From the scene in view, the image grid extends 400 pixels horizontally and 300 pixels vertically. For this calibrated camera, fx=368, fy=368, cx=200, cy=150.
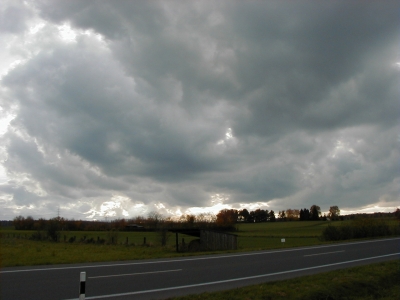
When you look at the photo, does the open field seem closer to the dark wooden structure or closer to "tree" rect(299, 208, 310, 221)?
the dark wooden structure

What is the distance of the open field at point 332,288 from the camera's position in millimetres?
9844

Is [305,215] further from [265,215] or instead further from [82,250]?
[82,250]

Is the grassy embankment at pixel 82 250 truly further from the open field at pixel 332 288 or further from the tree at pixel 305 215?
the tree at pixel 305 215

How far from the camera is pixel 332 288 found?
1126cm

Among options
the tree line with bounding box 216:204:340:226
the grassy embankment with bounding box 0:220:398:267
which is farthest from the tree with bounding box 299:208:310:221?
the grassy embankment with bounding box 0:220:398:267

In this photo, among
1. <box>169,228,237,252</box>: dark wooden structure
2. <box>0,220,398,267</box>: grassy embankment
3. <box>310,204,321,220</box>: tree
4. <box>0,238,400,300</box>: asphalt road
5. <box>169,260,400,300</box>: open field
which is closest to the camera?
<box>169,260,400,300</box>: open field

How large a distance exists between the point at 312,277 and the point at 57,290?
814cm

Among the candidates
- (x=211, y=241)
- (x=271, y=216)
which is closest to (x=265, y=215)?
(x=271, y=216)

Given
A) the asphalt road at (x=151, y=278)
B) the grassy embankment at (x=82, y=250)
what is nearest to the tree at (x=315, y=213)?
the grassy embankment at (x=82, y=250)

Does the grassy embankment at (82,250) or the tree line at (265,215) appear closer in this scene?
the grassy embankment at (82,250)

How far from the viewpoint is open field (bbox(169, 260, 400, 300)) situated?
984 cm

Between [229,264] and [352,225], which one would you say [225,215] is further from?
[229,264]

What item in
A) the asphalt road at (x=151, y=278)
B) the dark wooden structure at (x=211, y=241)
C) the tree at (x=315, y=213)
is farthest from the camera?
the tree at (x=315, y=213)

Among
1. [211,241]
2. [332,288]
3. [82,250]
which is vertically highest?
[211,241]
